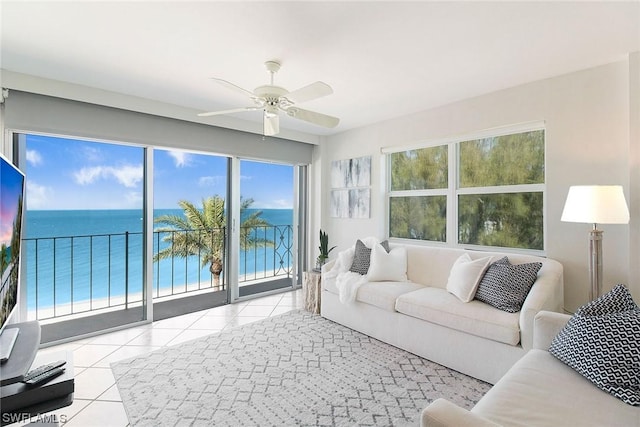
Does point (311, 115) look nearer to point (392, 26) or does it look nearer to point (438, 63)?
point (392, 26)

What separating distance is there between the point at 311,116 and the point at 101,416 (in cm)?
257

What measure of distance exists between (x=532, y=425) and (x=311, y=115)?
2391 millimetres

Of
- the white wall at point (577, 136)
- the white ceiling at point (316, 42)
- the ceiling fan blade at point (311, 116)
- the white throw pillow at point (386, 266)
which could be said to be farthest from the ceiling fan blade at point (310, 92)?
the white wall at point (577, 136)

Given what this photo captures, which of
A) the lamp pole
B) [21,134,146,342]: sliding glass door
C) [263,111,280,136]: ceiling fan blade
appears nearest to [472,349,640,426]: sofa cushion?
the lamp pole

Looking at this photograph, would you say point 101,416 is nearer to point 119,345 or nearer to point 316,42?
point 119,345

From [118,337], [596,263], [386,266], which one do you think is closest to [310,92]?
[386,266]

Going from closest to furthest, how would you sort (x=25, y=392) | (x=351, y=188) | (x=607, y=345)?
1. (x=25, y=392)
2. (x=607, y=345)
3. (x=351, y=188)

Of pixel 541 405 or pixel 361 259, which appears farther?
pixel 361 259

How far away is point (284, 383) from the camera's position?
7.36 ft

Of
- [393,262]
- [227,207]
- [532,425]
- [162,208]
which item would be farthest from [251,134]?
[532,425]

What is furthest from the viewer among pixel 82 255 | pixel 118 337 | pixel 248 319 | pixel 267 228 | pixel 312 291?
→ pixel 267 228

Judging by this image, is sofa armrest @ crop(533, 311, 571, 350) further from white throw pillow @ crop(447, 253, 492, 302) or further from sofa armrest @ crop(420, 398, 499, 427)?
sofa armrest @ crop(420, 398, 499, 427)

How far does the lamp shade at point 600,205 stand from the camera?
212cm

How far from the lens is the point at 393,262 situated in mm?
3371
